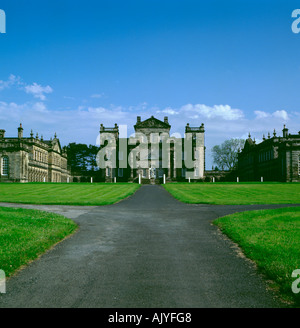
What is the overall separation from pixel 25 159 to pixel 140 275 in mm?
72467

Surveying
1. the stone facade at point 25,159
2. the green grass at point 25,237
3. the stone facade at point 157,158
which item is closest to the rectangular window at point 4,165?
the stone facade at point 25,159

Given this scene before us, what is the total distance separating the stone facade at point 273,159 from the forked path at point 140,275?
60366mm

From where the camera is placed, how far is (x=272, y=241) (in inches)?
419

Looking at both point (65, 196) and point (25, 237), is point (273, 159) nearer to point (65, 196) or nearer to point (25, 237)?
point (65, 196)

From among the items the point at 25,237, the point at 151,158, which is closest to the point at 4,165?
the point at 151,158

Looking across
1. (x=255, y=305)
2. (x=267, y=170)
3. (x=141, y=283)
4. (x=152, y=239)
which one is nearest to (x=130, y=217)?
Result: (x=152, y=239)

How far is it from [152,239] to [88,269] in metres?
3.96

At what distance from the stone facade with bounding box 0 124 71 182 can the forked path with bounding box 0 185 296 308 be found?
215 feet

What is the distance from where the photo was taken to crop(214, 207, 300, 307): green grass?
7.37 m

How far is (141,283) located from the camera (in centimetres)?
733

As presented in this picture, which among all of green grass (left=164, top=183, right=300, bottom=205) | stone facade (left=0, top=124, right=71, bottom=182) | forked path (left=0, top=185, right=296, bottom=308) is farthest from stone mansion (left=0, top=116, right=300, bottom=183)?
forked path (left=0, top=185, right=296, bottom=308)

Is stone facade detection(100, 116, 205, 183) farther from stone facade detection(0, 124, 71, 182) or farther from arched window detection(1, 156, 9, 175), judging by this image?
arched window detection(1, 156, 9, 175)

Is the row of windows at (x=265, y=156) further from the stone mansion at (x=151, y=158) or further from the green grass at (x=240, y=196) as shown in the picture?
the green grass at (x=240, y=196)
